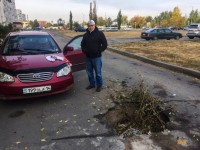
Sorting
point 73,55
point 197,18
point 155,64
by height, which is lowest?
point 155,64

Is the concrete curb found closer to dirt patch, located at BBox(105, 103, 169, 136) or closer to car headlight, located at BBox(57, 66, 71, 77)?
dirt patch, located at BBox(105, 103, 169, 136)

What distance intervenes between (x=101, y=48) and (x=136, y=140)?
2.56m

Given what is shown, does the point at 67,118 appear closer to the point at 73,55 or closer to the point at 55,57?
the point at 55,57

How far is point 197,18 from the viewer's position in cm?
7831

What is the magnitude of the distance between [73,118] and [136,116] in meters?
1.21

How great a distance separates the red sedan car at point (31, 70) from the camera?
141 inches

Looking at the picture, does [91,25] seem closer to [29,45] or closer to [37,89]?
[29,45]

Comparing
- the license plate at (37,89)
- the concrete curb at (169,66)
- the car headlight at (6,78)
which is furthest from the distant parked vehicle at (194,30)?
the car headlight at (6,78)

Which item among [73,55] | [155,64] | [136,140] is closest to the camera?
[136,140]

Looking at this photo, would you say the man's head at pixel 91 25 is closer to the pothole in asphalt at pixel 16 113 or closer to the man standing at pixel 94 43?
the man standing at pixel 94 43

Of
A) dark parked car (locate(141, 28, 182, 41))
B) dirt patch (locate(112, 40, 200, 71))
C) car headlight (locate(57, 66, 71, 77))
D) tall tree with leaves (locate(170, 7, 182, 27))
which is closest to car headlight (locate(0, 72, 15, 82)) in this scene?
car headlight (locate(57, 66, 71, 77))

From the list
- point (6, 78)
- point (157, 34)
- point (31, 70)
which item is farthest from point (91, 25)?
point (157, 34)

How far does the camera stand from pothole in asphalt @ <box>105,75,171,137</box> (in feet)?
10.2

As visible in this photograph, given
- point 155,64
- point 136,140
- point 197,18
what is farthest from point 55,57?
point 197,18
